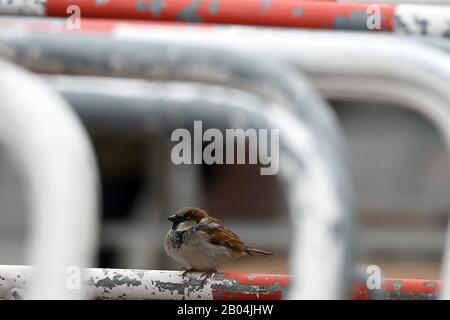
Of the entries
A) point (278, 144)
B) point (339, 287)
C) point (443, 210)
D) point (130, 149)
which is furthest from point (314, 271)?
point (130, 149)

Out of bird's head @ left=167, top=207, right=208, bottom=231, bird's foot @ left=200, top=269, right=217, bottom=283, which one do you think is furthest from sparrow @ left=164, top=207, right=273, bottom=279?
bird's foot @ left=200, top=269, right=217, bottom=283

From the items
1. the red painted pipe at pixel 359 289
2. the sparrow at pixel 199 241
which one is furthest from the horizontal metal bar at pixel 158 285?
the sparrow at pixel 199 241

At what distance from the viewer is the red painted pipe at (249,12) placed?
0.85 metres

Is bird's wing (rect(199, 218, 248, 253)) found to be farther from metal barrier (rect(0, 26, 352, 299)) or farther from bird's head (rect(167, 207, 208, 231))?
metal barrier (rect(0, 26, 352, 299))

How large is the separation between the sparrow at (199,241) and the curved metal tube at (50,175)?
0.45 feet

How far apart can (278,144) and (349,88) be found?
246 mm

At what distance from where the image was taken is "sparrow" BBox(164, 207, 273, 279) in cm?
99

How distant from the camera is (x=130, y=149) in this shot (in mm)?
4816

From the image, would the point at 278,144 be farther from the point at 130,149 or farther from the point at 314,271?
the point at 130,149

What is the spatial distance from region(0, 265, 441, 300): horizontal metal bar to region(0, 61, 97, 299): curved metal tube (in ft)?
0.03

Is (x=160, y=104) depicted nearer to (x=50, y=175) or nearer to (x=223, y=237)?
(x=223, y=237)

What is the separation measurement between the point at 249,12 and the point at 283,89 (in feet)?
0.40

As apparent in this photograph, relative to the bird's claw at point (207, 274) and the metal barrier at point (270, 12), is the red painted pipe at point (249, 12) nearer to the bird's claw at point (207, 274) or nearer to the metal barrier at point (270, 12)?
the metal barrier at point (270, 12)
